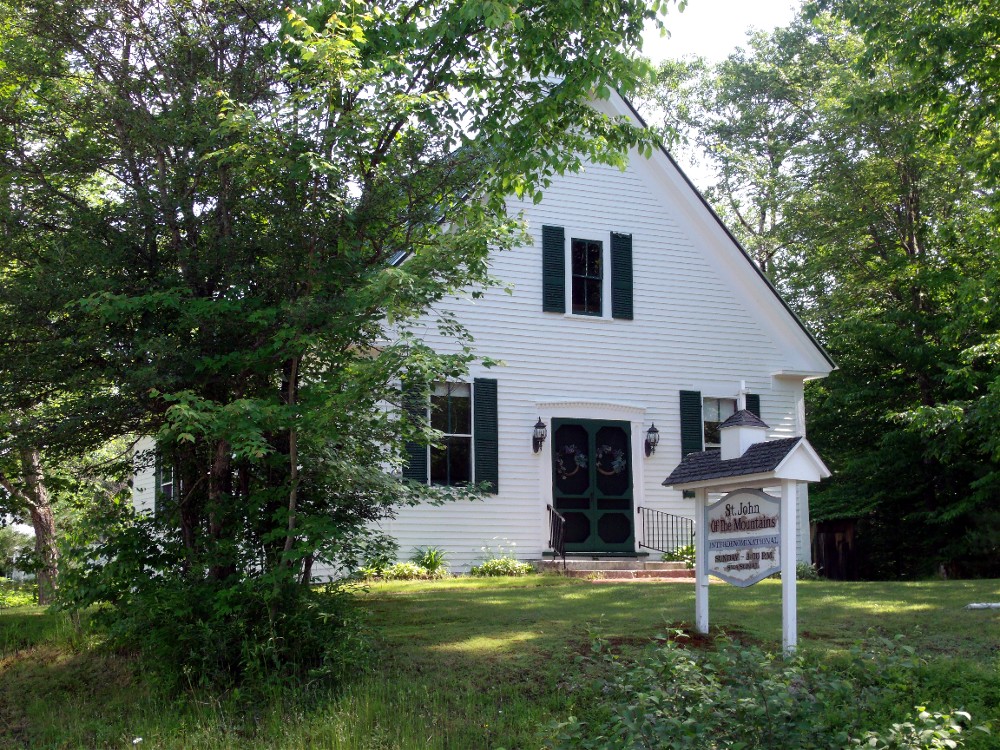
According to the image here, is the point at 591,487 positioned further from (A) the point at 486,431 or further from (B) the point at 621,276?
(B) the point at 621,276

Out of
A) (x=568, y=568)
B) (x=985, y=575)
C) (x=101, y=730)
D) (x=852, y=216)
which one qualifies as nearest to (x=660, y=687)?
(x=101, y=730)

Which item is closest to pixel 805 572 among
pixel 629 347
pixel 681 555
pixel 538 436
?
pixel 681 555

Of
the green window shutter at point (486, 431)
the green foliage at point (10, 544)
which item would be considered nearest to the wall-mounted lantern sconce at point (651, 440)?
the green window shutter at point (486, 431)

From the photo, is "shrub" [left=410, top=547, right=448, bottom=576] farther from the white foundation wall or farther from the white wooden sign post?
the white wooden sign post

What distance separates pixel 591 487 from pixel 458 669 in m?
8.82

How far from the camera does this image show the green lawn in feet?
24.2

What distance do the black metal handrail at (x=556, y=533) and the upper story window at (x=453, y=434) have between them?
1.44 m

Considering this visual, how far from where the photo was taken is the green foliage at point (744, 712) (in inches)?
230

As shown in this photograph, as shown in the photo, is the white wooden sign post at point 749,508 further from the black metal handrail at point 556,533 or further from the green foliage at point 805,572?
the green foliage at point 805,572

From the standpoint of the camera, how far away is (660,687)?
6523 mm

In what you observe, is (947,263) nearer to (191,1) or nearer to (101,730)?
(191,1)

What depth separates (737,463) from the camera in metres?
8.95

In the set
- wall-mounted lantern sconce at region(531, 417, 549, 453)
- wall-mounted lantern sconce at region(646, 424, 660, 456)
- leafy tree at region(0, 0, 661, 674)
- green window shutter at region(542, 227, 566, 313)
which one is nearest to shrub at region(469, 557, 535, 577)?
wall-mounted lantern sconce at region(531, 417, 549, 453)

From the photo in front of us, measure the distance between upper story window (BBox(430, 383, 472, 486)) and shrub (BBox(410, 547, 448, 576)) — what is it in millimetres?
1048
